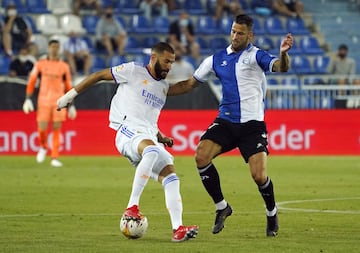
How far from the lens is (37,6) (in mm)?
33719

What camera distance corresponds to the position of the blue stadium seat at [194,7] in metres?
34.9

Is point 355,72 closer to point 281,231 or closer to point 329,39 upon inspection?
point 329,39

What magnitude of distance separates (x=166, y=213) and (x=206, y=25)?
20.2 m

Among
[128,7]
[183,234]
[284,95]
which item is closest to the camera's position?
[183,234]

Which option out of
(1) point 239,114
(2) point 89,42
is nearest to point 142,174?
(1) point 239,114

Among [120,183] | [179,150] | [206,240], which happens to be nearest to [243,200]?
[120,183]

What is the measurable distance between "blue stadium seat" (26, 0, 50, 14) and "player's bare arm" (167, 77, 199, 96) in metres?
21.1

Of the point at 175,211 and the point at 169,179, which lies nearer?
the point at 175,211

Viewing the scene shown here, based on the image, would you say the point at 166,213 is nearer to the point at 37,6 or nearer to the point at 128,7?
the point at 37,6

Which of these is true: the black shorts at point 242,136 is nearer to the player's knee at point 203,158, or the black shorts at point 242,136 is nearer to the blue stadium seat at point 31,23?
the player's knee at point 203,158

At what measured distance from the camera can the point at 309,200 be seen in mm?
16609

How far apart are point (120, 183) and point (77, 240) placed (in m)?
8.46

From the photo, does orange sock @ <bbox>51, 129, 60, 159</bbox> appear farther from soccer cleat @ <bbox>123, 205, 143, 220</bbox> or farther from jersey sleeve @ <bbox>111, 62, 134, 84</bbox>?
soccer cleat @ <bbox>123, 205, 143, 220</bbox>

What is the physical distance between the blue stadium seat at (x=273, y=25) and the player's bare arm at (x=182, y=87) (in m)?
22.0
